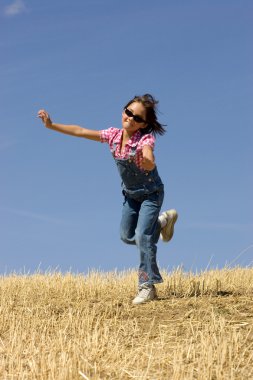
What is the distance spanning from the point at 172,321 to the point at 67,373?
192cm

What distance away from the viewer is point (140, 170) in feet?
23.5

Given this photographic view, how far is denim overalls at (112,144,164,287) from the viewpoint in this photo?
7.22 meters

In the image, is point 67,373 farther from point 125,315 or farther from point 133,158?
point 133,158

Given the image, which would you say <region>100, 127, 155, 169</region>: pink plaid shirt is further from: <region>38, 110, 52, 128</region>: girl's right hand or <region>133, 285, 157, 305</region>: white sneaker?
<region>133, 285, 157, 305</region>: white sneaker

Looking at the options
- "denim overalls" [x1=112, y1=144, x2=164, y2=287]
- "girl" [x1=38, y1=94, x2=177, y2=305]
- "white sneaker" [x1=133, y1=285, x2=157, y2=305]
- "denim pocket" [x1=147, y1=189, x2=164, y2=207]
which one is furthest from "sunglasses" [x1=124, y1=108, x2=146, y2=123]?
"white sneaker" [x1=133, y1=285, x2=157, y2=305]

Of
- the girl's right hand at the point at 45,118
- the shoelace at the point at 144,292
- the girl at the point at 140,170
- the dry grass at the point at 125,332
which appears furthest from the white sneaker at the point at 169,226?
the girl's right hand at the point at 45,118


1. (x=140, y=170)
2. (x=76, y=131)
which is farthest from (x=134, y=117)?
(x=76, y=131)

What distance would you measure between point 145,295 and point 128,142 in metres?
1.64

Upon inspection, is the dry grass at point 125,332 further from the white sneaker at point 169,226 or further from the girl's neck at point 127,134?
the girl's neck at point 127,134

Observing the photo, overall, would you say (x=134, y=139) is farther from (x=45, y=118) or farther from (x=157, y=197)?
(x=45, y=118)

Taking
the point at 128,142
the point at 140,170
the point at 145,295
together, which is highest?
the point at 128,142

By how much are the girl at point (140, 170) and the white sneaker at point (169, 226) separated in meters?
0.28

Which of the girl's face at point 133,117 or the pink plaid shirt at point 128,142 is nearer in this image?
the pink plaid shirt at point 128,142

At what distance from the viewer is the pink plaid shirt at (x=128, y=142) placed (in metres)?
7.11
